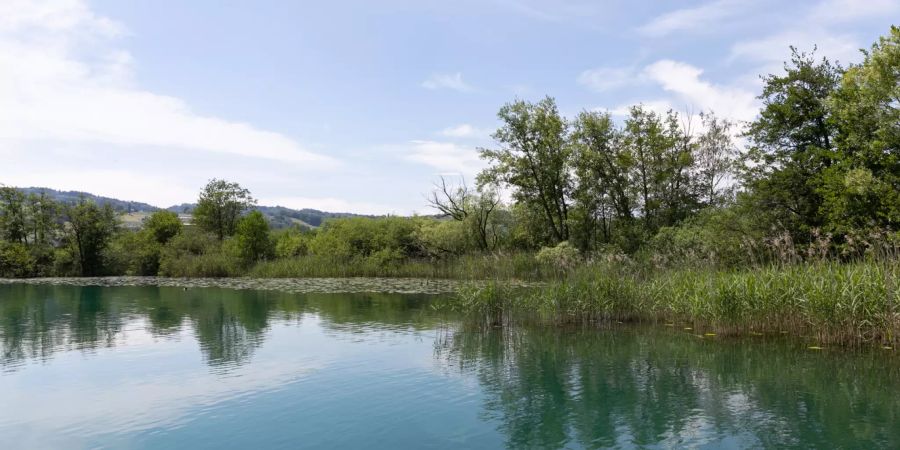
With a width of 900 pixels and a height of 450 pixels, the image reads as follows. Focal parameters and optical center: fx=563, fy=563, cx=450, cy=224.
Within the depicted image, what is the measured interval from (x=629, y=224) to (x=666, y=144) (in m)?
5.41

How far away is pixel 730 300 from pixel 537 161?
2553cm


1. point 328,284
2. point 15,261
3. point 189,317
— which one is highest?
point 15,261

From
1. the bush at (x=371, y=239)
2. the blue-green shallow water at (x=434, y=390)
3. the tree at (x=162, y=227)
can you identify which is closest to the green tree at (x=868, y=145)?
the blue-green shallow water at (x=434, y=390)

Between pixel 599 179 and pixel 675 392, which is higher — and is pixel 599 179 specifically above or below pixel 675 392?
above

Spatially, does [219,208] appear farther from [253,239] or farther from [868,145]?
[868,145]

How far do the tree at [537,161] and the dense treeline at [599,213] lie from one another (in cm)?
10

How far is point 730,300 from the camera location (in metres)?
13.8

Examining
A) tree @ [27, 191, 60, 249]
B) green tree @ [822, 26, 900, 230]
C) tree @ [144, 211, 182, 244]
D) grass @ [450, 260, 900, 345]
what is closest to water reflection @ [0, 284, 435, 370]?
grass @ [450, 260, 900, 345]

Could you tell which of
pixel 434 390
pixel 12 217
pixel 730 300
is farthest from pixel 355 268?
pixel 12 217

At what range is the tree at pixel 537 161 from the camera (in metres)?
37.8

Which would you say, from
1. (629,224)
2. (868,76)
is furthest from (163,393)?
(629,224)

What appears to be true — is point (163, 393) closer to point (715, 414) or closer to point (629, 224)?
point (715, 414)

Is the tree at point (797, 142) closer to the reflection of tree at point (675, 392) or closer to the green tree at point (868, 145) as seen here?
the green tree at point (868, 145)

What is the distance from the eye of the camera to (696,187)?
1388 inches
